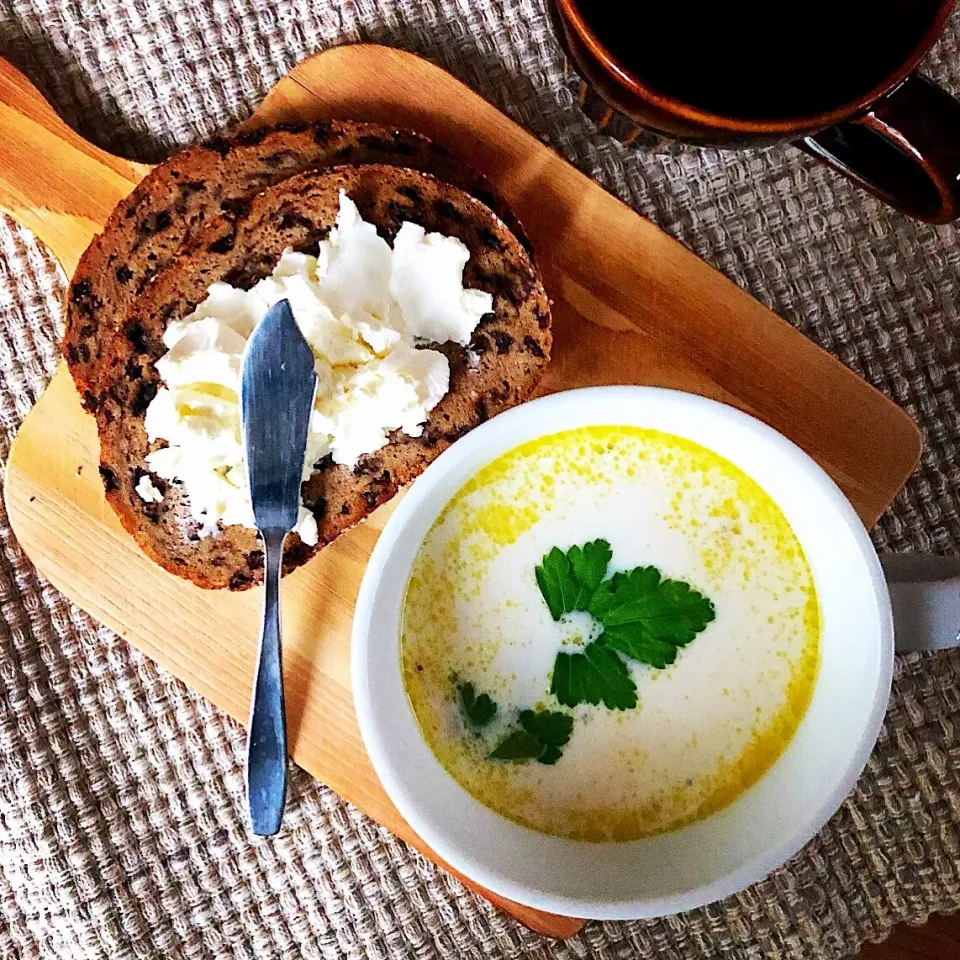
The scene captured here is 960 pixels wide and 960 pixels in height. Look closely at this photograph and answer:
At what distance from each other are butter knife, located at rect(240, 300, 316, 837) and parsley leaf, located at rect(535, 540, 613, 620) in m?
0.25

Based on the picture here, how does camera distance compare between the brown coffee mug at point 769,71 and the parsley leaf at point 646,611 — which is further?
the parsley leaf at point 646,611

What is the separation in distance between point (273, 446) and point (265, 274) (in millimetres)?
204

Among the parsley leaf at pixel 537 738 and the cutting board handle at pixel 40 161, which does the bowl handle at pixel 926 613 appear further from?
the cutting board handle at pixel 40 161

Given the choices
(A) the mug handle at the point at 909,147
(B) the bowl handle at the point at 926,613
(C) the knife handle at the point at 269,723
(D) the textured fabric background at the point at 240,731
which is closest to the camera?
(A) the mug handle at the point at 909,147

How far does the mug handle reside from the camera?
83cm

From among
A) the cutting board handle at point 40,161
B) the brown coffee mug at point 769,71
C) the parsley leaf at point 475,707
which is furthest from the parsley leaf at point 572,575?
the cutting board handle at point 40,161

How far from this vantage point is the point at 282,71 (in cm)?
121

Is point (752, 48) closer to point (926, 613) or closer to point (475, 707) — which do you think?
point (926, 613)

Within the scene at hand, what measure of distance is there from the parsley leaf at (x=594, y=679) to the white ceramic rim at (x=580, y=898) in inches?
6.9

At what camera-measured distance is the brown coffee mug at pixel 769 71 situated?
832 mm

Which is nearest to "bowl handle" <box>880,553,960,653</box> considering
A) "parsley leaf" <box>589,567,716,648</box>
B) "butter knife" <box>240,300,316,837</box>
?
"parsley leaf" <box>589,567,716,648</box>

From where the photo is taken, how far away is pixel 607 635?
3.24 ft

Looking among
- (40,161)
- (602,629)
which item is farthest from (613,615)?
(40,161)

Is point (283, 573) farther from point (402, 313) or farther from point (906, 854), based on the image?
point (906, 854)
